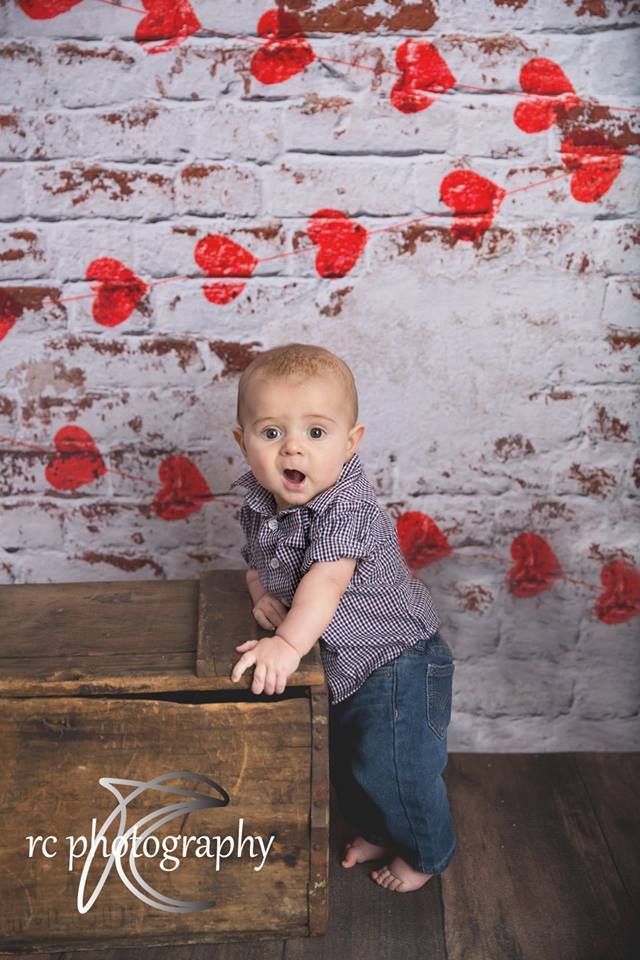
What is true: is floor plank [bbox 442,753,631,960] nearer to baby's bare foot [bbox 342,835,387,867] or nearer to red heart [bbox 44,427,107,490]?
baby's bare foot [bbox 342,835,387,867]

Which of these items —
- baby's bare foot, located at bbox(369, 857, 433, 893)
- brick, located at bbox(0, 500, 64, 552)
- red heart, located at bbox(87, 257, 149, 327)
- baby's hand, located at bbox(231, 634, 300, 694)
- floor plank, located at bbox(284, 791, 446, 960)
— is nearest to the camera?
baby's hand, located at bbox(231, 634, 300, 694)

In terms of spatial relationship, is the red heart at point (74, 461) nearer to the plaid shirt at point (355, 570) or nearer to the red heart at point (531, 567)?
the plaid shirt at point (355, 570)

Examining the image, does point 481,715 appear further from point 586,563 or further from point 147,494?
point 147,494

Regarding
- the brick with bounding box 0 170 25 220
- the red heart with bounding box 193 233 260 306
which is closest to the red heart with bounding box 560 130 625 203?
the red heart with bounding box 193 233 260 306

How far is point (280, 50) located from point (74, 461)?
0.81m

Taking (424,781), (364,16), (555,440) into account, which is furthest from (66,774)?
(364,16)

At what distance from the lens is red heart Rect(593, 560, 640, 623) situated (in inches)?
65.9

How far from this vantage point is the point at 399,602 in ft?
4.60

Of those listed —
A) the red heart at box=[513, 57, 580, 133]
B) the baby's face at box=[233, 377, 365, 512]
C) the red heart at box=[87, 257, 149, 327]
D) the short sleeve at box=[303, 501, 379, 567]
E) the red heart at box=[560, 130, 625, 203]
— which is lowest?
the short sleeve at box=[303, 501, 379, 567]

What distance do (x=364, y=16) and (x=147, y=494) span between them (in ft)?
3.02

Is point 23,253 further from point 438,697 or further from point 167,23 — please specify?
point 438,697

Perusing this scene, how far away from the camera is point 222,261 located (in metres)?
1.52

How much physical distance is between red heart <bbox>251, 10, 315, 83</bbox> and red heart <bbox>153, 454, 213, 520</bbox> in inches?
27.1

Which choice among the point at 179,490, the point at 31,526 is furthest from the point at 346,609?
the point at 31,526
